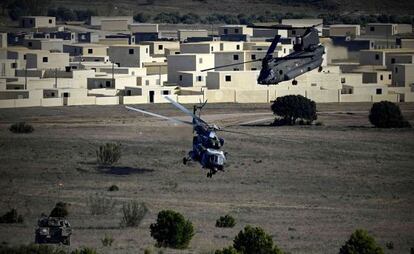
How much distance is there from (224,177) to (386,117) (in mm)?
22056

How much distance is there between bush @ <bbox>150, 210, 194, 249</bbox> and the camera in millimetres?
51219

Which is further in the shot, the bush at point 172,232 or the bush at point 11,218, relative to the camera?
the bush at point 11,218

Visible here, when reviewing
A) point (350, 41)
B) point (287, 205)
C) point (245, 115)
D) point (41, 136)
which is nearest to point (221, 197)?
point (287, 205)

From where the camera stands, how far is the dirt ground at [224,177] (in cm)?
5669

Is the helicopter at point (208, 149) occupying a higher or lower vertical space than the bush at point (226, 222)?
higher

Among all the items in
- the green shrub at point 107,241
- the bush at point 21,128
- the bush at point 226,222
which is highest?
the bush at point 21,128

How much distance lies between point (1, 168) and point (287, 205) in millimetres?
15681

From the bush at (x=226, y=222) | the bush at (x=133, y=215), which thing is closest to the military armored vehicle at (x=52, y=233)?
the bush at (x=133, y=215)

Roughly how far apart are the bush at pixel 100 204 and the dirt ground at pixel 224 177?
13.4 inches

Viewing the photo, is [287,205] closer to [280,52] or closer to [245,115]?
[245,115]

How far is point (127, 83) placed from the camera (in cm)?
10456

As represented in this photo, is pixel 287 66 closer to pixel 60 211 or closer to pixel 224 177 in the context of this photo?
pixel 224 177

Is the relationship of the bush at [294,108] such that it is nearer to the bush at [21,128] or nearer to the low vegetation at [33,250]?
the bush at [21,128]

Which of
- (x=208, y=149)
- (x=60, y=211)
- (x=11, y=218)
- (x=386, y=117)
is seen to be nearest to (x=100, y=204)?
(x=60, y=211)
